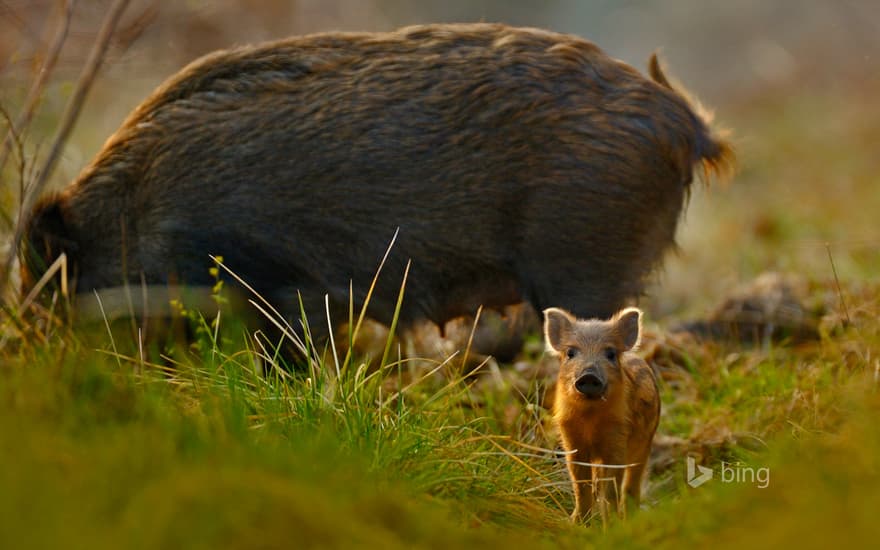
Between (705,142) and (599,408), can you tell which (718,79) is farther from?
(599,408)

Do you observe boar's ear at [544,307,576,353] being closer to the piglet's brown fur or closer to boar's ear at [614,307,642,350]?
the piglet's brown fur

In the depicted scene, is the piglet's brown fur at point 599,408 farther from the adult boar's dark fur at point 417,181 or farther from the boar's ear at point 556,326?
the adult boar's dark fur at point 417,181

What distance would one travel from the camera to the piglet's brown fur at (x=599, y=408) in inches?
Result: 151

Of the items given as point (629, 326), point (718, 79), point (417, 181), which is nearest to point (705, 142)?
point (417, 181)

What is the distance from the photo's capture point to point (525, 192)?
16.4 feet

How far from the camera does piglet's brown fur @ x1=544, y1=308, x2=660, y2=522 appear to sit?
3.83 m

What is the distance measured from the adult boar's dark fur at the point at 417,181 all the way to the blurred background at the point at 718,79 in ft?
1.65

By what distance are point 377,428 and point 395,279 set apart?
1.43 meters

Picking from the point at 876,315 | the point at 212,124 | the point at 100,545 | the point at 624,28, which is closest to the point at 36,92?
the point at 212,124

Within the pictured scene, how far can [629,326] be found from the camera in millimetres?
4078

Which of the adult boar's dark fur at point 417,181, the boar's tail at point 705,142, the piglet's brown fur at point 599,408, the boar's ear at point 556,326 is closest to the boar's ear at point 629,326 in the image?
the piglet's brown fur at point 599,408

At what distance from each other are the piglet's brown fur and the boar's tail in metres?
1.47

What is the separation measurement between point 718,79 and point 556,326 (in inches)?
809

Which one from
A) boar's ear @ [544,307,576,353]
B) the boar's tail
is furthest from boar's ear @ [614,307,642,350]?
the boar's tail
